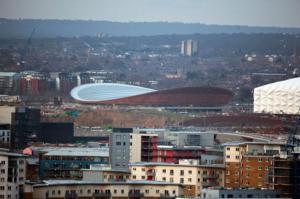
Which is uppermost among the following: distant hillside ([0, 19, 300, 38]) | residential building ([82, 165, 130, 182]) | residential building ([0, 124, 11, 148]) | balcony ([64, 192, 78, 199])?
distant hillside ([0, 19, 300, 38])

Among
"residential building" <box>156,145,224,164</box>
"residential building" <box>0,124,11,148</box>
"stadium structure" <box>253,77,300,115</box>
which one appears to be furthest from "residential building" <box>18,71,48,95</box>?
"residential building" <box>156,145,224,164</box>


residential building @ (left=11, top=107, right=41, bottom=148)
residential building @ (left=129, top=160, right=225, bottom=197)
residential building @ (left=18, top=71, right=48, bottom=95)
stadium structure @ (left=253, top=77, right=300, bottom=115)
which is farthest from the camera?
residential building @ (left=18, top=71, right=48, bottom=95)

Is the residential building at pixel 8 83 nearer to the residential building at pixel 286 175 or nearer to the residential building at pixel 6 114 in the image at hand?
the residential building at pixel 6 114

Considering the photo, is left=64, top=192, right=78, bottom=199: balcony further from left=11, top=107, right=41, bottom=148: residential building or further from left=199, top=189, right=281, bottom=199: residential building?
left=11, top=107, right=41, bottom=148: residential building

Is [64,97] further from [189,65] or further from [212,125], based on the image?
[189,65]

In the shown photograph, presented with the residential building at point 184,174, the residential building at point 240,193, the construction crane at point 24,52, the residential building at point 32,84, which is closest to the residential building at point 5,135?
the residential building at point 184,174

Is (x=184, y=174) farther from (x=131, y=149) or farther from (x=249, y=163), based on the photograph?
(x=131, y=149)

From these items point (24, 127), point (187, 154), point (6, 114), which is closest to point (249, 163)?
point (187, 154)
